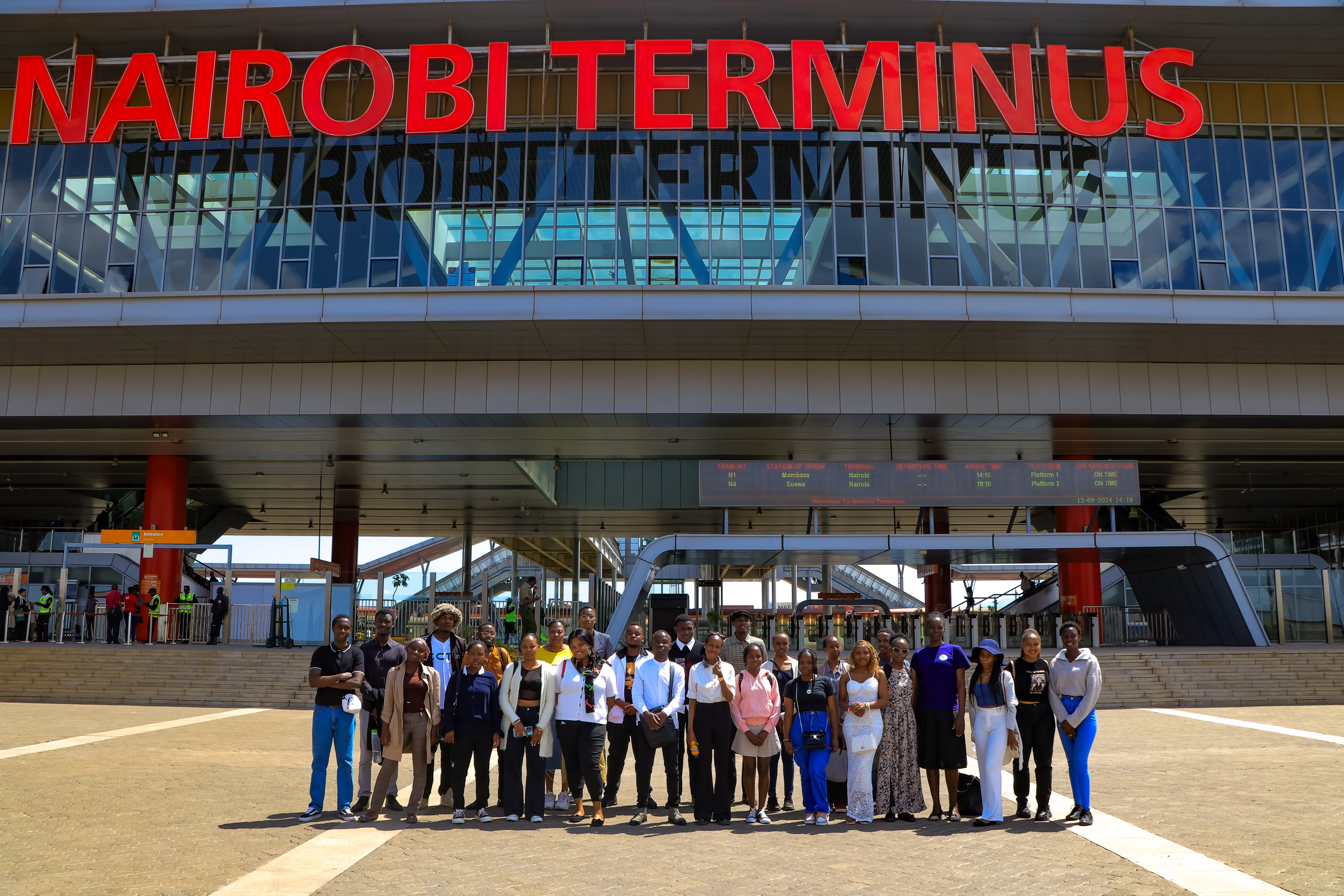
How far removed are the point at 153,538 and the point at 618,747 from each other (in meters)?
20.4

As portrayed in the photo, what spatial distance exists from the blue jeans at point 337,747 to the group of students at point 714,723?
0.02 meters

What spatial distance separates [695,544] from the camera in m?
24.2

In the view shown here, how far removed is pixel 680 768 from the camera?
9.52m

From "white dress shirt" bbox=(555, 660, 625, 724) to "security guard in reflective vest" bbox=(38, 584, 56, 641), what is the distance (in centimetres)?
2305

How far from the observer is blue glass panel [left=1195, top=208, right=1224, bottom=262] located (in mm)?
22688

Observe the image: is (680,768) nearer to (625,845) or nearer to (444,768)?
(625,845)

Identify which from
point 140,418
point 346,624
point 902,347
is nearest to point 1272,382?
point 902,347

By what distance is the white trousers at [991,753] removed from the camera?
28.7ft

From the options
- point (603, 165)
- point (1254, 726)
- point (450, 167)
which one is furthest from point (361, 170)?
point (1254, 726)

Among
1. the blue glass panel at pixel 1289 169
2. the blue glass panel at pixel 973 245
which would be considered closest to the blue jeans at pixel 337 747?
the blue glass panel at pixel 973 245

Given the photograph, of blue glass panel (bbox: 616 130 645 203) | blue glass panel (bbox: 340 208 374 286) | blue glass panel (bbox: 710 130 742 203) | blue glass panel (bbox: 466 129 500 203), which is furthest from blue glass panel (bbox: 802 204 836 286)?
blue glass panel (bbox: 340 208 374 286)

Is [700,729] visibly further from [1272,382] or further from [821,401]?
[1272,382]

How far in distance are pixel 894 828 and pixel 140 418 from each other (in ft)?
71.4

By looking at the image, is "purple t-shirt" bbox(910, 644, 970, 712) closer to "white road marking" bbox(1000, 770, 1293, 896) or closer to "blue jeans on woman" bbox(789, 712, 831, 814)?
"blue jeans on woman" bbox(789, 712, 831, 814)
